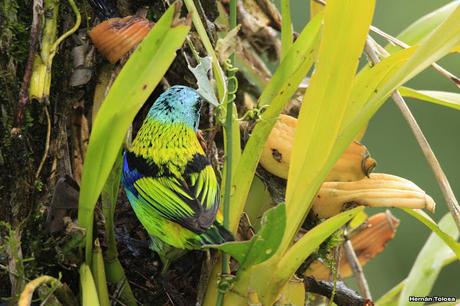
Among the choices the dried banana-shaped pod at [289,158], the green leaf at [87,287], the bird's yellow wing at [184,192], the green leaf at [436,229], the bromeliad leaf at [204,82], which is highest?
the bromeliad leaf at [204,82]

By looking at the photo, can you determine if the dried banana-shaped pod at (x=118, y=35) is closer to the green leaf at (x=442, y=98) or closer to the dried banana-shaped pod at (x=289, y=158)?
the dried banana-shaped pod at (x=289, y=158)

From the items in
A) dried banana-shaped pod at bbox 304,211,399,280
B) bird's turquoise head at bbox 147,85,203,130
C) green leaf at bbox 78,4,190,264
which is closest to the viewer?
green leaf at bbox 78,4,190,264

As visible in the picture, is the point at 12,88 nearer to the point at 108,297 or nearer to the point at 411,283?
the point at 108,297

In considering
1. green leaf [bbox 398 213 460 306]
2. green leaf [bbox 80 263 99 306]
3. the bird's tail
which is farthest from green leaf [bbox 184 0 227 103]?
green leaf [bbox 398 213 460 306]

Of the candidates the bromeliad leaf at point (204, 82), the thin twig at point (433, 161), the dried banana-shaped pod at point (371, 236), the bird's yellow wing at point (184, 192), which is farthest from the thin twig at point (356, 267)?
the bromeliad leaf at point (204, 82)

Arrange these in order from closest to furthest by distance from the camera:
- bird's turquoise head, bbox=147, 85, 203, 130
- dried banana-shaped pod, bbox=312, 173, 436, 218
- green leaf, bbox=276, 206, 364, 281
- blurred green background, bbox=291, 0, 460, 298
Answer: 1. green leaf, bbox=276, 206, 364, 281
2. dried banana-shaped pod, bbox=312, 173, 436, 218
3. bird's turquoise head, bbox=147, 85, 203, 130
4. blurred green background, bbox=291, 0, 460, 298

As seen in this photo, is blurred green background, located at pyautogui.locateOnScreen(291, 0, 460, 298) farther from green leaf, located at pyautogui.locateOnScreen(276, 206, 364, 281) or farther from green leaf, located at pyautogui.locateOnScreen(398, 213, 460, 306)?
green leaf, located at pyautogui.locateOnScreen(276, 206, 364, 281)
